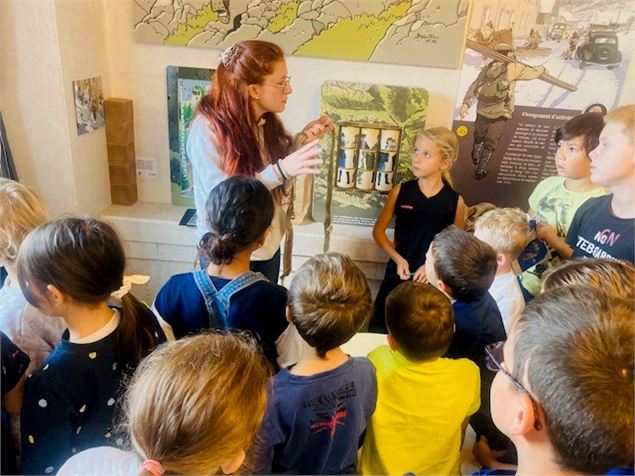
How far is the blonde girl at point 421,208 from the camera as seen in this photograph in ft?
5.63

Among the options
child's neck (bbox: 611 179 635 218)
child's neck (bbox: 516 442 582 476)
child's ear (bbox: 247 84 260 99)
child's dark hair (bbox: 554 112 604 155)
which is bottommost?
child's neck (bbox: 516 442 582 476)

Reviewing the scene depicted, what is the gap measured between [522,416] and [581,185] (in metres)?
1.22

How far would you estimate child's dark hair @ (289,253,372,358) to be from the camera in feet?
2.89

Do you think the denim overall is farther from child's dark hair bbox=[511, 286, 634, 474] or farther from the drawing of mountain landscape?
the drawing of mountain landscape

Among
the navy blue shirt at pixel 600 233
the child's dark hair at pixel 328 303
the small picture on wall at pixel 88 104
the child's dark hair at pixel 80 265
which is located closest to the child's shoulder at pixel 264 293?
the child's dark hair at pixel 328 303

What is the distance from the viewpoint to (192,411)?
58 centimetres

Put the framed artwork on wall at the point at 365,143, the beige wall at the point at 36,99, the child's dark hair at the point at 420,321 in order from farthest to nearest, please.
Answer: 1. the framed artwork on wall at the point at 365,143
2. the beige wall at the point at 36,99
3. the child's dark hair at the point at 420,321

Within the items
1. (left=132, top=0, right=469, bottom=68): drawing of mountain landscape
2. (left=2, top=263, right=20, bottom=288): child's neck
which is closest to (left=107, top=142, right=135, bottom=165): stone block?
(left=132, top=0, right=469, bottom=68): drawing of mountain landscape

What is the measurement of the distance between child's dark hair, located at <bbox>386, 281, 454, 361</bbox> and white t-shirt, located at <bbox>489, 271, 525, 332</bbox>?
0.41 metres

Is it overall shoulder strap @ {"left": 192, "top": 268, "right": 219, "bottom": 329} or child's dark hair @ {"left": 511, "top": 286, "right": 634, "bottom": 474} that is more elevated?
child's dark hair @ {"left": 511, "top": 286, "right": 634, "bottom": 474}

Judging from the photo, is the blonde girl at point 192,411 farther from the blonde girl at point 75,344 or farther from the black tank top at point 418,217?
the black tank top at point 418,217

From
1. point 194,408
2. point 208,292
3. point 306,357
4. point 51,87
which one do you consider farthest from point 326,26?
point 194,408

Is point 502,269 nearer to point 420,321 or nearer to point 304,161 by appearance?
point 420,321

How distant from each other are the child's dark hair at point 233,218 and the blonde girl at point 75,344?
0.73ft
